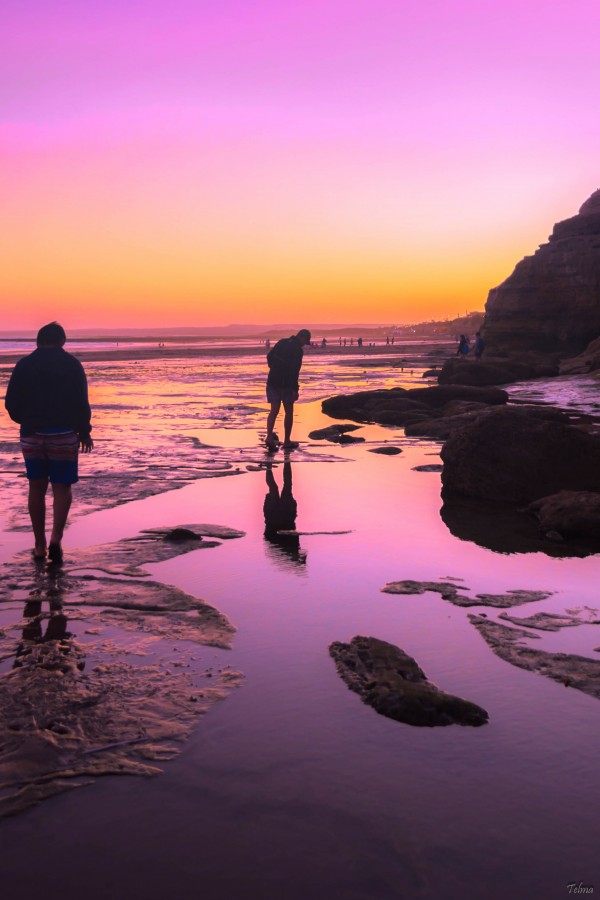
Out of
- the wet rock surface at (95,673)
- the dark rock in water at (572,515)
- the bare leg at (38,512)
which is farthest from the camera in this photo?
the dark rock in water at (572,515)

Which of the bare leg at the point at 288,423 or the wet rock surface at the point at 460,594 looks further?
the bare leg at the point at 288,423

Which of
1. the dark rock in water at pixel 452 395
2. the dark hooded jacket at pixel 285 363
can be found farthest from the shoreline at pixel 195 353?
the dark hooded jacket at pixel 285 363

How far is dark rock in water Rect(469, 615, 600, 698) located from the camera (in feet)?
13.8

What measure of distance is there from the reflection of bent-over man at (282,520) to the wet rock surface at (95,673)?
1.28 metres

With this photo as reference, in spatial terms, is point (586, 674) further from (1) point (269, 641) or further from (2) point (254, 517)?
(2) point (254, 517)

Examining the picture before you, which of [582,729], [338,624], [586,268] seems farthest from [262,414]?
[586,268]

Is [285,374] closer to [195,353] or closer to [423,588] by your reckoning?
[423,588]

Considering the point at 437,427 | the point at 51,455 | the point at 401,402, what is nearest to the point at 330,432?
the point at 437,427

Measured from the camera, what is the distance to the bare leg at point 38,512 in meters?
6.64

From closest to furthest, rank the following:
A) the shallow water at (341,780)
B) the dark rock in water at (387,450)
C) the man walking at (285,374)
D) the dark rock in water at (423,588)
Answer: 1. the shallow water at (341,780)
2. the dark rock in water at (423,588)
3. the dark rock in water at (387,450)
4. the man walking at (285,374)

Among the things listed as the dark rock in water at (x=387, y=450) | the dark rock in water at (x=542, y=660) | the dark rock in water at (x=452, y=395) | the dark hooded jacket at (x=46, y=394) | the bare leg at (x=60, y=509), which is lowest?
the dark rock in water at (x=542, y=660)

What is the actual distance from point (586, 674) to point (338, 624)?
1454mm

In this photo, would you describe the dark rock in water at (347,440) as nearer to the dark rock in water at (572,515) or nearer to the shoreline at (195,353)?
the dark rock in water at (572,515)

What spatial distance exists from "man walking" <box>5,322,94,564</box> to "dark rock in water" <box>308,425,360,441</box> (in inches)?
327
